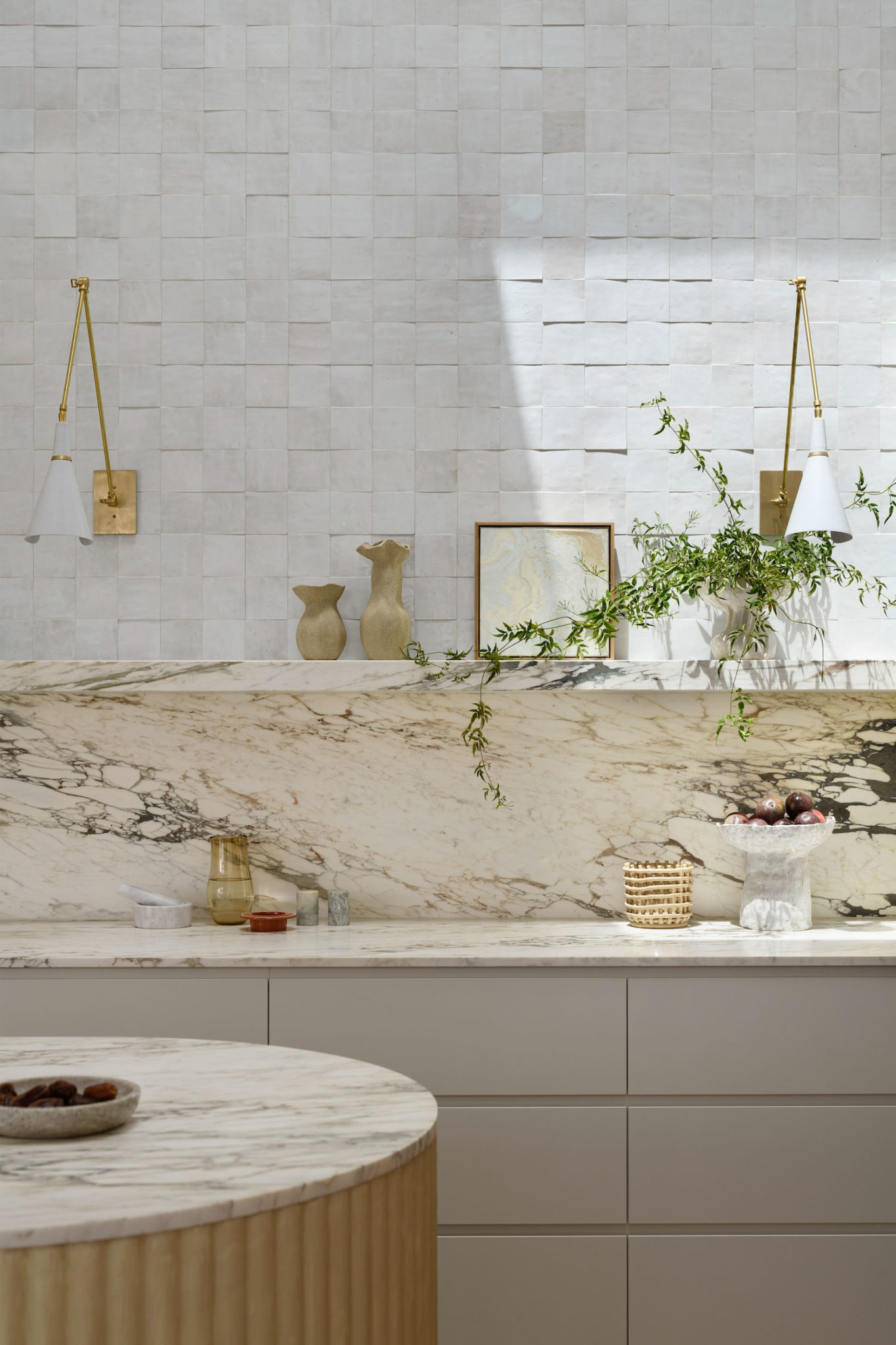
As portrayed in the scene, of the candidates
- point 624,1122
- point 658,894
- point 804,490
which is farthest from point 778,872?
point 804,490

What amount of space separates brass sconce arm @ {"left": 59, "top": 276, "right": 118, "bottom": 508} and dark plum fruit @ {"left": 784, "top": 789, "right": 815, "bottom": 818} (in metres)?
1.98

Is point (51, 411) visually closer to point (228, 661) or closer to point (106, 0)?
point (228, 661)

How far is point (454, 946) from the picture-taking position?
2.66 metres

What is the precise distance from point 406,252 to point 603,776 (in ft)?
5.14

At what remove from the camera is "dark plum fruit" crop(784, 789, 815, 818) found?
291cm

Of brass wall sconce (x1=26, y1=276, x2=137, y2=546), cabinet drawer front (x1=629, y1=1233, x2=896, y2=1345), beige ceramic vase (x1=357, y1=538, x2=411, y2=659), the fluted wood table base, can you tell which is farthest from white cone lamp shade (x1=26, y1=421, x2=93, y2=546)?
cabinet drawer front (x1=629, y1=1233, x2=896, y2=1345)

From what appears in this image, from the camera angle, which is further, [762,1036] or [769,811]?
[769,811]

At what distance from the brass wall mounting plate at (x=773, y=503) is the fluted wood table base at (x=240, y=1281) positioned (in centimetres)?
223

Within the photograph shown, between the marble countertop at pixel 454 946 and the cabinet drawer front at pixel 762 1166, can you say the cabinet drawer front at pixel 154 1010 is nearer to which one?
the marble countertop at pixel 454 946

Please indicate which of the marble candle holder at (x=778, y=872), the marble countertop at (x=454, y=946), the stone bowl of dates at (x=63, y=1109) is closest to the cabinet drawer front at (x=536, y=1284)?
the marble countertop at (x=454, y=946)

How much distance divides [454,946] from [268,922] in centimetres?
50

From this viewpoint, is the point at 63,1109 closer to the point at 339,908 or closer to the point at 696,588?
the point at 339,908

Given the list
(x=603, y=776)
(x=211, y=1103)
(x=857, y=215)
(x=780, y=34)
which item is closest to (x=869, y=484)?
(x=857, y=215)

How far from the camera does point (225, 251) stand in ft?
10.4
